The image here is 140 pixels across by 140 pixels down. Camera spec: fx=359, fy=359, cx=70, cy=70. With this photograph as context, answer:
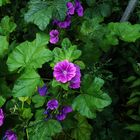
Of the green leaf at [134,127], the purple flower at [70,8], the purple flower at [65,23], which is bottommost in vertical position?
the green leaf at [134,127]

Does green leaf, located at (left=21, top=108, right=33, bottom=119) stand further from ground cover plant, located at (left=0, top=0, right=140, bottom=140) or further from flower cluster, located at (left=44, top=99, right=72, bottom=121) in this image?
flower cluster, located at (left=44, top=99, right=72, bottom=121)

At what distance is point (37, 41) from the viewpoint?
2.41m

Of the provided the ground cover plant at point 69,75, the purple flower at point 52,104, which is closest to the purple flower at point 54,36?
the ground cover plant at point 69,75

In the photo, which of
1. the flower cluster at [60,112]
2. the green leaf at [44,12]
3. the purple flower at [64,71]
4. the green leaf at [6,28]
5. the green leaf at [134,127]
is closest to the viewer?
the purple flower at [64,71]

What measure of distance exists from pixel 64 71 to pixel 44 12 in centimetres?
59

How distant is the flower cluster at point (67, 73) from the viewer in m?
2.03

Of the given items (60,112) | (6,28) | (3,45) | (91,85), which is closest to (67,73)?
(91,85)

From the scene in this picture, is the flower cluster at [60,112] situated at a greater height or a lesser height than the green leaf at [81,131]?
greater

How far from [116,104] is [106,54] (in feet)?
1.35

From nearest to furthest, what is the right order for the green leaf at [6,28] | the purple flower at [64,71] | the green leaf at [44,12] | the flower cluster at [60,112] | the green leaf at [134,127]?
1. the purple flower at [64,71]
2. the flower cluster at [60,112]
3. the green leaf at [44,12]
4. the green leaf at [134,127]
5. the green leaf at [6,28]

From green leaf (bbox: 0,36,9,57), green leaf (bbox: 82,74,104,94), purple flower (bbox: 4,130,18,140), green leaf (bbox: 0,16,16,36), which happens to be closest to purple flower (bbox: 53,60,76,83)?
green leaf (bbox: 82,74,104,94)

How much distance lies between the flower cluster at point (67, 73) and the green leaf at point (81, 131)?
0.46 m

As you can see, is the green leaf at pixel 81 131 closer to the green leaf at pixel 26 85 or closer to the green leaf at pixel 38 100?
the green leaf at pixel 38 100

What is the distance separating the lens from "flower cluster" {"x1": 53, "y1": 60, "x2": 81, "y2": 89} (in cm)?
203
